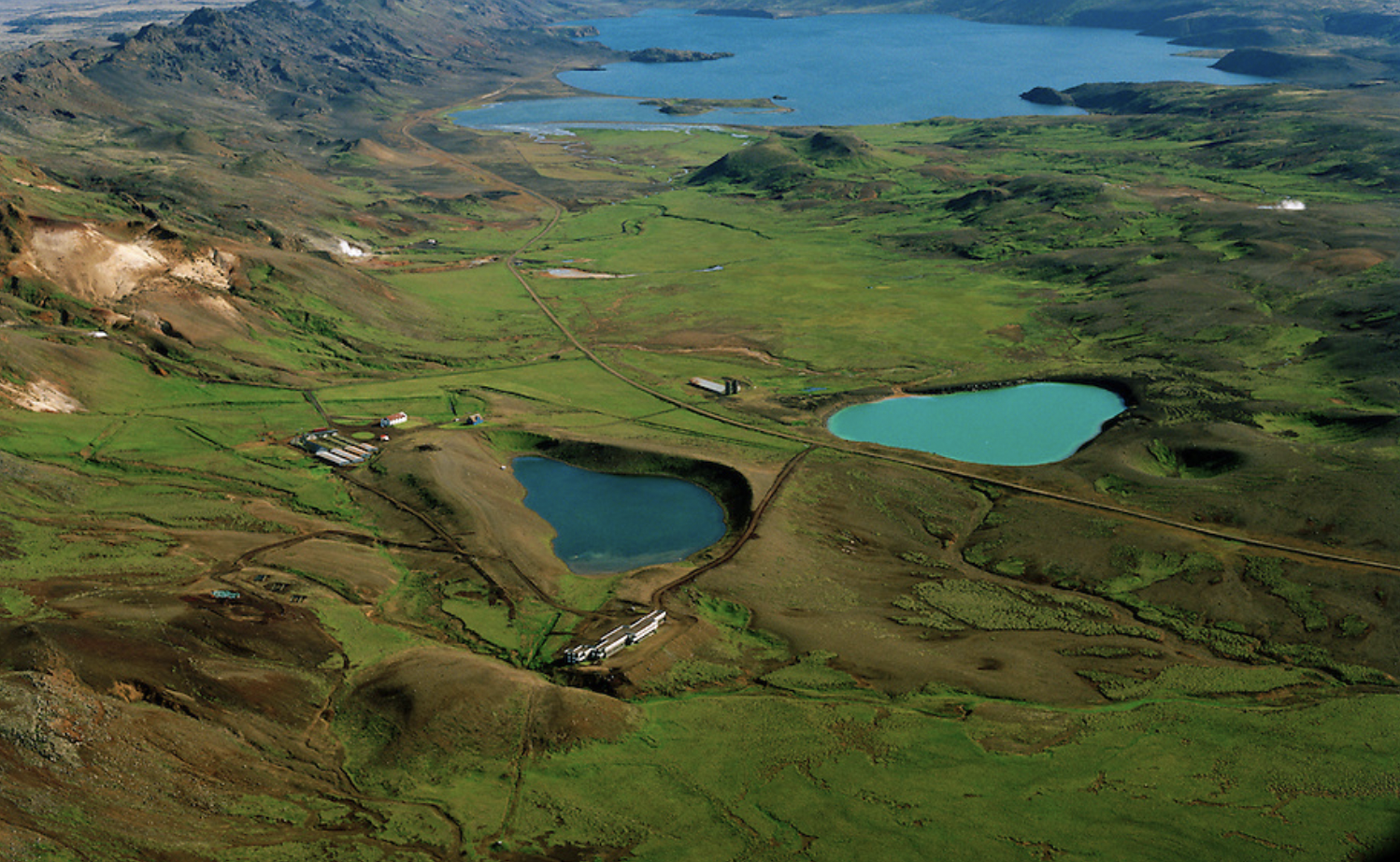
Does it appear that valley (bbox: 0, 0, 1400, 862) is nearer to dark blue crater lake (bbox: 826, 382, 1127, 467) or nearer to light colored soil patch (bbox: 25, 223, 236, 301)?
light colored soil patch (bbox: 25, 223, 236, 301)

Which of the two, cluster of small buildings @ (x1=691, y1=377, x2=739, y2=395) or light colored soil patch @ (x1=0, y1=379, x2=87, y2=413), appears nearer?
light colored soil patch @ (x1=0, y1=379, x2=87, y2=413)

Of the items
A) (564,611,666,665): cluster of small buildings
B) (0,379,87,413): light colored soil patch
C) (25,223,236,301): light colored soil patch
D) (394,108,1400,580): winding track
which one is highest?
(25,223,236,301): light colored soil patch

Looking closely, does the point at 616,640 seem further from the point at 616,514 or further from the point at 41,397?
the point at 41,397

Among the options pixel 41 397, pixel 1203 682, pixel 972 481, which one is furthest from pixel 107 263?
pixel 1203 682

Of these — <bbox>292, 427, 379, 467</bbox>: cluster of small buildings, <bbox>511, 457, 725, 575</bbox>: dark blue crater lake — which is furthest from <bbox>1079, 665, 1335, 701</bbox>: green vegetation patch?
<bbox>292, 427, 379, 467</bbox>: cluster of small buildings

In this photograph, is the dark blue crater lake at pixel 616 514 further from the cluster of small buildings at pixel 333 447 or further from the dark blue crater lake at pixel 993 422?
the dark blue crater lake at pixel 993 422

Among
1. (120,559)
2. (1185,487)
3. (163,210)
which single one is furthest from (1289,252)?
(163,210)

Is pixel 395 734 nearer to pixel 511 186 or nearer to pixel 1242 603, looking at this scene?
pixel 1242 603

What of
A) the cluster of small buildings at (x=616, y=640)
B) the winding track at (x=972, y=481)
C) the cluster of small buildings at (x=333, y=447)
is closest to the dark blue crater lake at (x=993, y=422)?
the winding track at (x=972, y=481)
